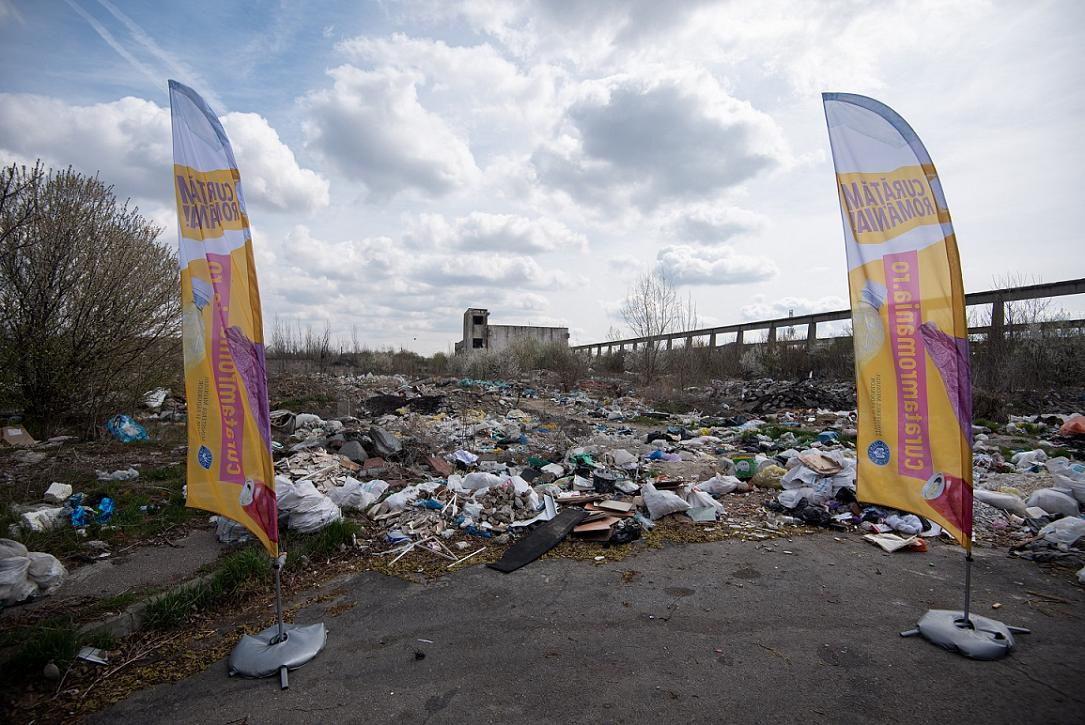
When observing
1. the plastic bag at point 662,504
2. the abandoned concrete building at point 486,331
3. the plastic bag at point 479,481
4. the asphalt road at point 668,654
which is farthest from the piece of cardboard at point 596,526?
the abandoned concrete building at point 486,331

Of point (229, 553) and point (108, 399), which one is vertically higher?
point (108, 399)

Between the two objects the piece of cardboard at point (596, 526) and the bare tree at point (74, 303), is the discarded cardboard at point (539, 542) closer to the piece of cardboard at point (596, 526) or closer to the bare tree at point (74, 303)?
the piece of cardboard at point (596, 526)

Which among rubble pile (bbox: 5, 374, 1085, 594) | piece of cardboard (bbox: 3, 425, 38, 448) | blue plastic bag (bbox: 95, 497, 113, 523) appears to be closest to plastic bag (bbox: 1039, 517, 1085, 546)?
rubble pile (bbox: 5, 374, 1085, 594)

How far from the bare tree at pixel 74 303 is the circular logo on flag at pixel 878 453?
9998 millimetres

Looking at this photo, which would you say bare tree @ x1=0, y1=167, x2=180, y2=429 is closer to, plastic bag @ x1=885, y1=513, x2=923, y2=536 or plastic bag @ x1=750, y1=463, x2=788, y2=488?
plastic bag @ x1=750, y1=463, x2=788, y2=488

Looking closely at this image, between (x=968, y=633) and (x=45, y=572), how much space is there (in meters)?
5.71

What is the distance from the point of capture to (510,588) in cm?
361

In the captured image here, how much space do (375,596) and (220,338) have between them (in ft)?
6.71

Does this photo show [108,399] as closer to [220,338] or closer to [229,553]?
[229,553]

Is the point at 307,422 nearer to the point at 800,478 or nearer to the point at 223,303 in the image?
the point at 223,303

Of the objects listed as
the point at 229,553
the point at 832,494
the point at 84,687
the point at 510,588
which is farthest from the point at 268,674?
the point at 832,494

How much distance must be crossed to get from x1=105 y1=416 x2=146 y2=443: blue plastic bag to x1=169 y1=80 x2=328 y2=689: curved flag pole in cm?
750

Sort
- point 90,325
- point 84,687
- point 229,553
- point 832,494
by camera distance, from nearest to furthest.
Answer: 1. point 84,687
2. point 229,553
3. point 832,494
4. point 90,325

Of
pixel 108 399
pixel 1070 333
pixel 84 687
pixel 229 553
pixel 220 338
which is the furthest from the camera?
pixel 1070 333
